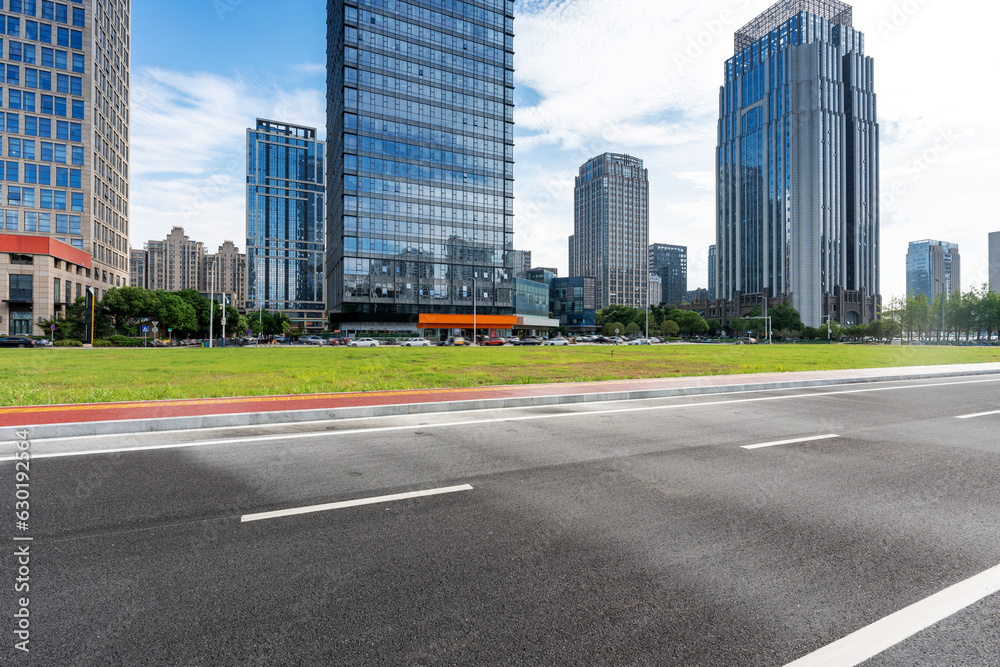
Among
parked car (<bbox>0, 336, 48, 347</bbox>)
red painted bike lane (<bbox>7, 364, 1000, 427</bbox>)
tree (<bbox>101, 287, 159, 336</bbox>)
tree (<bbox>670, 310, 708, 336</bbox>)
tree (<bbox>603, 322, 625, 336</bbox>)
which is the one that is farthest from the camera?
tree (<bbox>670, 310, 708, 336</bbox>)

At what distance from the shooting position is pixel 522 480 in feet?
20.0

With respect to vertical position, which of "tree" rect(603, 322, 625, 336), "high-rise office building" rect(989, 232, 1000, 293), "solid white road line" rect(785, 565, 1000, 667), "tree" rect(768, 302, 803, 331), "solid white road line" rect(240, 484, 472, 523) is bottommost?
"solid white road line" rect(785, 565, 1000, 667)

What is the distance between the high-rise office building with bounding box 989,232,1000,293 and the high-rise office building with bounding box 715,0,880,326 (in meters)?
29.4

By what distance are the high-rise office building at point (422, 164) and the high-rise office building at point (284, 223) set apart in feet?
353

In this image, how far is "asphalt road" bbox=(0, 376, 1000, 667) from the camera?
2941mm

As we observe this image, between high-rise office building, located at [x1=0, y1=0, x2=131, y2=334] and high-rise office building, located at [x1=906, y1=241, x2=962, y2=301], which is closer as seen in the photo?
high-rise office building, located at [x1=0, y1=0, x2=131, y2=334]

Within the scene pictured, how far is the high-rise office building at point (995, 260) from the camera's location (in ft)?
382

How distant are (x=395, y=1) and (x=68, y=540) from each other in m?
96.1

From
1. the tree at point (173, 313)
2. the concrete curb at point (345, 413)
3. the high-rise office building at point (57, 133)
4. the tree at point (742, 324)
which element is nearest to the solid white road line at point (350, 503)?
the concrete curb at point (345, 413)

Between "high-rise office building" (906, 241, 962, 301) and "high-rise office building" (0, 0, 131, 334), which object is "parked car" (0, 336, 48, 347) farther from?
"high-rise office building" (906, 241, 962, 301)

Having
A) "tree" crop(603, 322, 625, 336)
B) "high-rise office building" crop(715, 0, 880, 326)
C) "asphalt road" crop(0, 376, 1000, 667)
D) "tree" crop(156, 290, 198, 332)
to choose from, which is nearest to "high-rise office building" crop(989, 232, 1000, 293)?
"high-rise office building" crop(715, 0, 880, 326)

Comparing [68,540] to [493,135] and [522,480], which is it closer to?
[522,480]

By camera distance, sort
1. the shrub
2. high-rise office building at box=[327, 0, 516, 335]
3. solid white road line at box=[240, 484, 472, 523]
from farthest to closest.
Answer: high-rise office building at box=[327, 0, 516, 335], the shrub, solid white road line at box=[240, 484, 472, 523]

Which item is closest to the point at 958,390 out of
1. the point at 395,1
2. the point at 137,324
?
the point at 137,324
